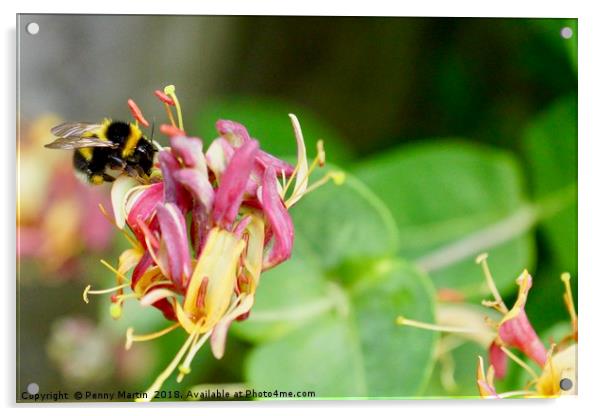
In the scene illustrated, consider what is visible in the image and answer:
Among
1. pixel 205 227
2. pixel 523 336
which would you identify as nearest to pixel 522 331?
pixel 523 336

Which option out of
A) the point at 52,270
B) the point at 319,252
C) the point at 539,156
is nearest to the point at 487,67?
the point at 539,156

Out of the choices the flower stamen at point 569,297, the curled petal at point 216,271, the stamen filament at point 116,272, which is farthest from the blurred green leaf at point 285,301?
the flower stamen at point 569,297

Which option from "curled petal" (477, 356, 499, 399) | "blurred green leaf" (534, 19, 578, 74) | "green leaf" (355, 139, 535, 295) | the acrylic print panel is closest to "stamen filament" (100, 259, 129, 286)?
the acrylic print panel

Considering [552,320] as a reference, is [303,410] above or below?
below

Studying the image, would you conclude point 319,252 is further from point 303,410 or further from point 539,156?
point 539,156

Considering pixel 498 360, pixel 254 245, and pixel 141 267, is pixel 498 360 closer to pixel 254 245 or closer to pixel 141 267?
pixel 254 245

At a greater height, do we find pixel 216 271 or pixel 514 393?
pixel 216 271

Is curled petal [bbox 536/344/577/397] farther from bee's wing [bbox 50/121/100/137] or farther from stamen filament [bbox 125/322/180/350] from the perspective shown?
bee's wing [bbox 50/121/100/137]
